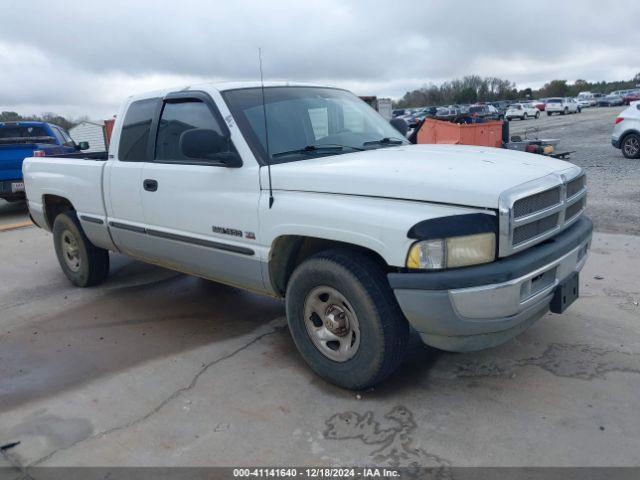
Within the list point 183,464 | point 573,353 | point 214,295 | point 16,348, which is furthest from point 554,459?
point 16,348

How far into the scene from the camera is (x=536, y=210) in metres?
3.13

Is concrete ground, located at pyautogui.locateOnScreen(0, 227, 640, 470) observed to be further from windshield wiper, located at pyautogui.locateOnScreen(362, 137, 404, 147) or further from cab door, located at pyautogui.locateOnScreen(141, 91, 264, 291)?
windshield wiper, located at pyautogui.locateOnScreen(362, 137, 404, 147)

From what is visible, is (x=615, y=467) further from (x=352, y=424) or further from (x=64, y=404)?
(x=64, y=404)

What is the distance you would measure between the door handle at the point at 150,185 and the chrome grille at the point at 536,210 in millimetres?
2761

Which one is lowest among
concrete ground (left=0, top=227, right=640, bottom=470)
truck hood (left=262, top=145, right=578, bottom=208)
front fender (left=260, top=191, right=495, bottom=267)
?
concrete ground (left=0, top=227, right=640, bottom=470)

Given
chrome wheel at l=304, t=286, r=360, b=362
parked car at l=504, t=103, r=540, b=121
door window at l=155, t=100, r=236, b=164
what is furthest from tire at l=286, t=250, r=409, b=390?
parked car at l=504, t=103, r=540, b=121

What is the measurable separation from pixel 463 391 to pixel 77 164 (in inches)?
162

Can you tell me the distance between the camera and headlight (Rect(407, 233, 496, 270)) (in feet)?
9.48

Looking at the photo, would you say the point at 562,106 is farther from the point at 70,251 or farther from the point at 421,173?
the point at 421,173

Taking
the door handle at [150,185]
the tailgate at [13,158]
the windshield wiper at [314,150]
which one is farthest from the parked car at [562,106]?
the door handle at [150,185]

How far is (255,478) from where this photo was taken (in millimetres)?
2758

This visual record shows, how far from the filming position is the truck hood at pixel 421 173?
2.97m

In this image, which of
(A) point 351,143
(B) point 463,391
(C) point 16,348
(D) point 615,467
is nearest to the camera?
(D) point 615,467

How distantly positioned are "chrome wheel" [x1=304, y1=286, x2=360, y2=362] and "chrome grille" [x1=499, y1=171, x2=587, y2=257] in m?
0.99
